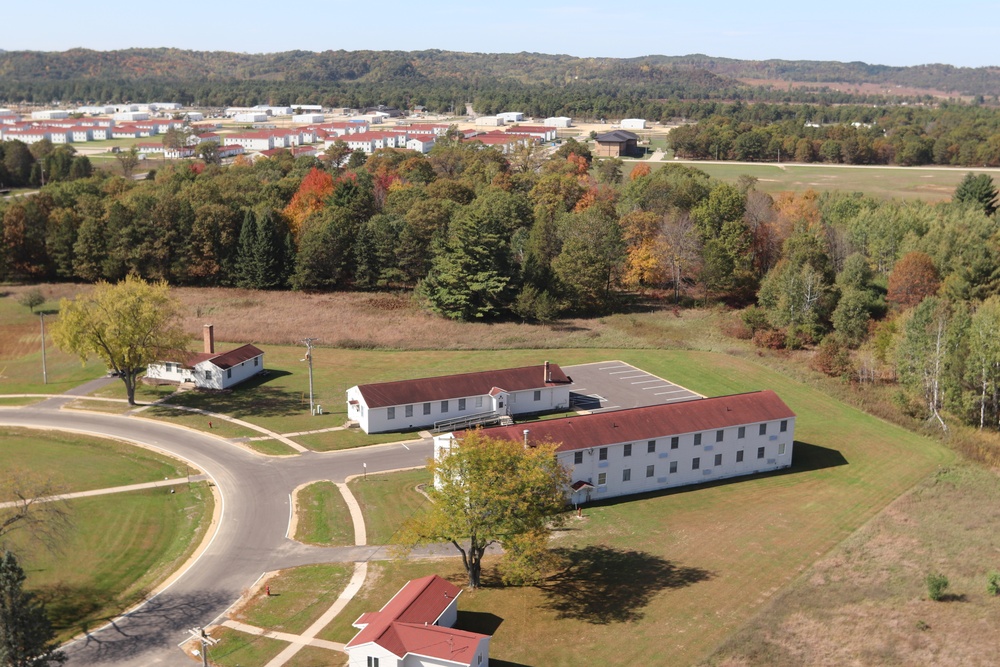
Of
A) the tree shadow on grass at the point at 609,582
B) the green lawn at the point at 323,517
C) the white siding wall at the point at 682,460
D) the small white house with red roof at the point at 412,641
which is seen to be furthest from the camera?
the white siding wall at the point at 682,460

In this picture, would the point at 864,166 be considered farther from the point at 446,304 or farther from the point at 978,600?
the point at 978,600

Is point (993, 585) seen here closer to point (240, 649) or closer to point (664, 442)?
point (664, 442)

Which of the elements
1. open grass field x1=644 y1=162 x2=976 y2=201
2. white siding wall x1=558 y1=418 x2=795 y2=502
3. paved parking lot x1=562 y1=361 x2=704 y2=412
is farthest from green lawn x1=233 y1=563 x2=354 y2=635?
open grass field x1=644 y1=162 x2=976 y2=201

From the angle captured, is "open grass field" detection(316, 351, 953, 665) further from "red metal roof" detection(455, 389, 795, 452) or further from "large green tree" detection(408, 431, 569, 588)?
"red metal roof" detection(455, 389, 795, 452)

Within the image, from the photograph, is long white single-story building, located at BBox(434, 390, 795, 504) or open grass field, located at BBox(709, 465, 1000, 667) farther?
long white single-story building, located at BBox(434, 390, 795, 504)

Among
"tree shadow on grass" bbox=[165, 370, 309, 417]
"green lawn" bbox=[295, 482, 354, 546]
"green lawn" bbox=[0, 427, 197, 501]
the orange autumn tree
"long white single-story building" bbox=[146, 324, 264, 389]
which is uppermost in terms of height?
the orange autumn tree

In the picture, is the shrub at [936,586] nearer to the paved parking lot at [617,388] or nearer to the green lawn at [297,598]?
the green lawn at [297,598]

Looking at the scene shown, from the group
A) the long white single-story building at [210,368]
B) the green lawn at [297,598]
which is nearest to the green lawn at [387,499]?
the green lawn at [297,598]
